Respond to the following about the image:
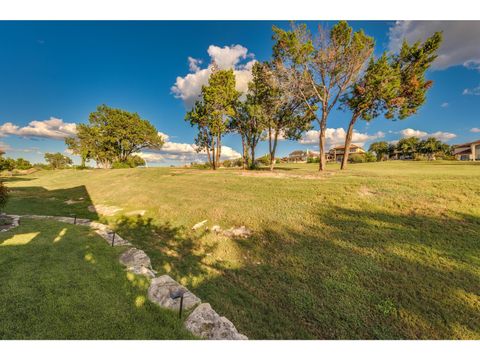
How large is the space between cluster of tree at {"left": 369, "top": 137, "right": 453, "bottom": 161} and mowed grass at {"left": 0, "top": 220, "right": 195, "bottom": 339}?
249ft

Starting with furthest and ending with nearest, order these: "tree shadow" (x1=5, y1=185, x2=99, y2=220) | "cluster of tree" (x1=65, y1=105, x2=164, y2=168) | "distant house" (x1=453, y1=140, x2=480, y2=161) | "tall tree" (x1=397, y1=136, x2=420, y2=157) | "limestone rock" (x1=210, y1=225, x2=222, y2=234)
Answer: "tall tree" (x1=397, y1=136, x2=420, y2=157)
"distant house" (x1=453, y1=140, x2=480, y2=161)
"cluster of tree" (x1=65, y1=105, x2=164, y2=168)
"tree shadow" (x1=5, y1=185, x2=99, y2=220)
"limestone rock" (x1=210, y1=225, x2=222, y2=234)

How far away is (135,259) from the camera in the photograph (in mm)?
5953

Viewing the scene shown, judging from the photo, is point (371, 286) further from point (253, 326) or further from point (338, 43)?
point (338, 43)

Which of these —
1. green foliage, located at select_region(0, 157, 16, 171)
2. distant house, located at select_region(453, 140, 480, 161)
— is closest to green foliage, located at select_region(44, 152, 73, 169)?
green foliage, located at select_region(0, 157, 16, 171)

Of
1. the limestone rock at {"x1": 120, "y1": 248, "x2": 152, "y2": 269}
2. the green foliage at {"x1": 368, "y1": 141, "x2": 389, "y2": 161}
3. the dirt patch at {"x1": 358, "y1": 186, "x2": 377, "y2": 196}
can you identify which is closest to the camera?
the limestone rock at {"x1": 120, "y1": 248, "x2": 152, "y2": 269}

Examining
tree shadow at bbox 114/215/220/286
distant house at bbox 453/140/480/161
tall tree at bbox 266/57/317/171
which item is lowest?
tree shadow at bbox 114/215/220/286

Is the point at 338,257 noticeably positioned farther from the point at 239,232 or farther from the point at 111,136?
the point at 111,136

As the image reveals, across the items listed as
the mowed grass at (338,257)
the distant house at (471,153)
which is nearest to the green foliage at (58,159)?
the mowed grass at (338,257)

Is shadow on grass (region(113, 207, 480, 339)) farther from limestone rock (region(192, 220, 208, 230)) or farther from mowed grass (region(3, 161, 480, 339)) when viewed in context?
limestone rock (region(192, 220, 208, 230))

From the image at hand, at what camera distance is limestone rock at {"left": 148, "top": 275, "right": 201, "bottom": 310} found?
4.09 metres

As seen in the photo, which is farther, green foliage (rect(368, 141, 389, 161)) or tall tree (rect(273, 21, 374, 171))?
green foliage (rect(368, 141, 389, 161))

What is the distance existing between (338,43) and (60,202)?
25555mm

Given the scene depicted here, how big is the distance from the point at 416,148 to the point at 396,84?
228 ft

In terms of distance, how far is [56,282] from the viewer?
14.0 feet
